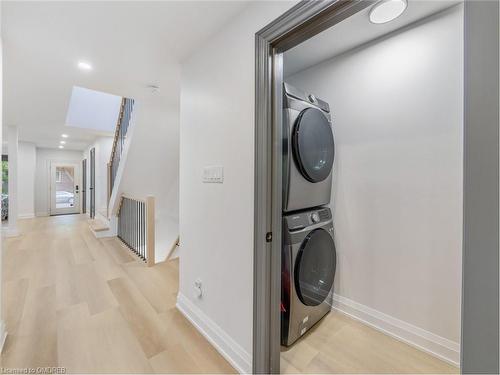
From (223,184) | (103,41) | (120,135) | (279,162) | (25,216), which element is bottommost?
(25,216)

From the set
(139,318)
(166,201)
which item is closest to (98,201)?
(166,201)

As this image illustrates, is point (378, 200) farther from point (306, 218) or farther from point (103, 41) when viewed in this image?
point (103, 41)

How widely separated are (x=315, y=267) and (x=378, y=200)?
0.73m

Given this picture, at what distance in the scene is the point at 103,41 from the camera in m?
1.63

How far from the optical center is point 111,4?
1.29 metres

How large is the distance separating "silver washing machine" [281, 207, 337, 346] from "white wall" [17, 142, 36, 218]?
8433 millimetres

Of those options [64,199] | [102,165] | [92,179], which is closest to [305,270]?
[102,165]

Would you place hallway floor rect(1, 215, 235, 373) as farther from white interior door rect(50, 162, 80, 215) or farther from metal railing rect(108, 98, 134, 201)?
white interior door rect(50, 162, 80, 215)

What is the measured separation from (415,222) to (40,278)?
3.76 meters

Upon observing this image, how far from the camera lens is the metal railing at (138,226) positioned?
9.55ft

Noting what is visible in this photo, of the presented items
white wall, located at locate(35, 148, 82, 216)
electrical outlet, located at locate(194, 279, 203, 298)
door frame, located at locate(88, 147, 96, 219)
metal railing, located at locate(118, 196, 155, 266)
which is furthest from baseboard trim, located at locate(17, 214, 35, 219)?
electrical outlet, located at locate(194, 279, 203, 298)

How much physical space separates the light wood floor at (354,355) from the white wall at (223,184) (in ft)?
1.33

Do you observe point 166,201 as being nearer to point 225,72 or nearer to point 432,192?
point 225,72

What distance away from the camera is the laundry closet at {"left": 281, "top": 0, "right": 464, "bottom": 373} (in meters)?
1.41
